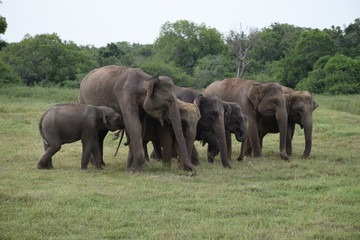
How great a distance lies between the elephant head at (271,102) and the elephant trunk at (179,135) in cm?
311

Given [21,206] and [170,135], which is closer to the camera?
[21,206]

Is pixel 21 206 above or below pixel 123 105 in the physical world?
below

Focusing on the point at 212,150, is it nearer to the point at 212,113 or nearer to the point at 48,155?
the point at 212,113

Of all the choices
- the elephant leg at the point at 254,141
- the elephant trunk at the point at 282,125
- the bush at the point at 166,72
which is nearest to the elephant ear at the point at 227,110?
the elephant leg at the point at 254,141

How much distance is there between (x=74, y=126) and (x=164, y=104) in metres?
1.50

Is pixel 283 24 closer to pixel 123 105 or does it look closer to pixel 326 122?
pixel 326 122

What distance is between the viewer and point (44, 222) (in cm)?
663

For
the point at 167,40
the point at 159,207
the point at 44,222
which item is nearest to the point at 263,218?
the point at 159,207

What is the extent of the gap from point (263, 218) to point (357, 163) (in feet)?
18.3

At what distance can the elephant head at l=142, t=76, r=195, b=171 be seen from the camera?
10.1 m

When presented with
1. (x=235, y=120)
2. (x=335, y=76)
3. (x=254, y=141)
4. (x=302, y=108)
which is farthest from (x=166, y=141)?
(x=335, y=76)

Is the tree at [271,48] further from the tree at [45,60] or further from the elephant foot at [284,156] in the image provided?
the elephant foot at [284,156]

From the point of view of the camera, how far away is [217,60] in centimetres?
4397

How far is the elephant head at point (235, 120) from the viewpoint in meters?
12.2
